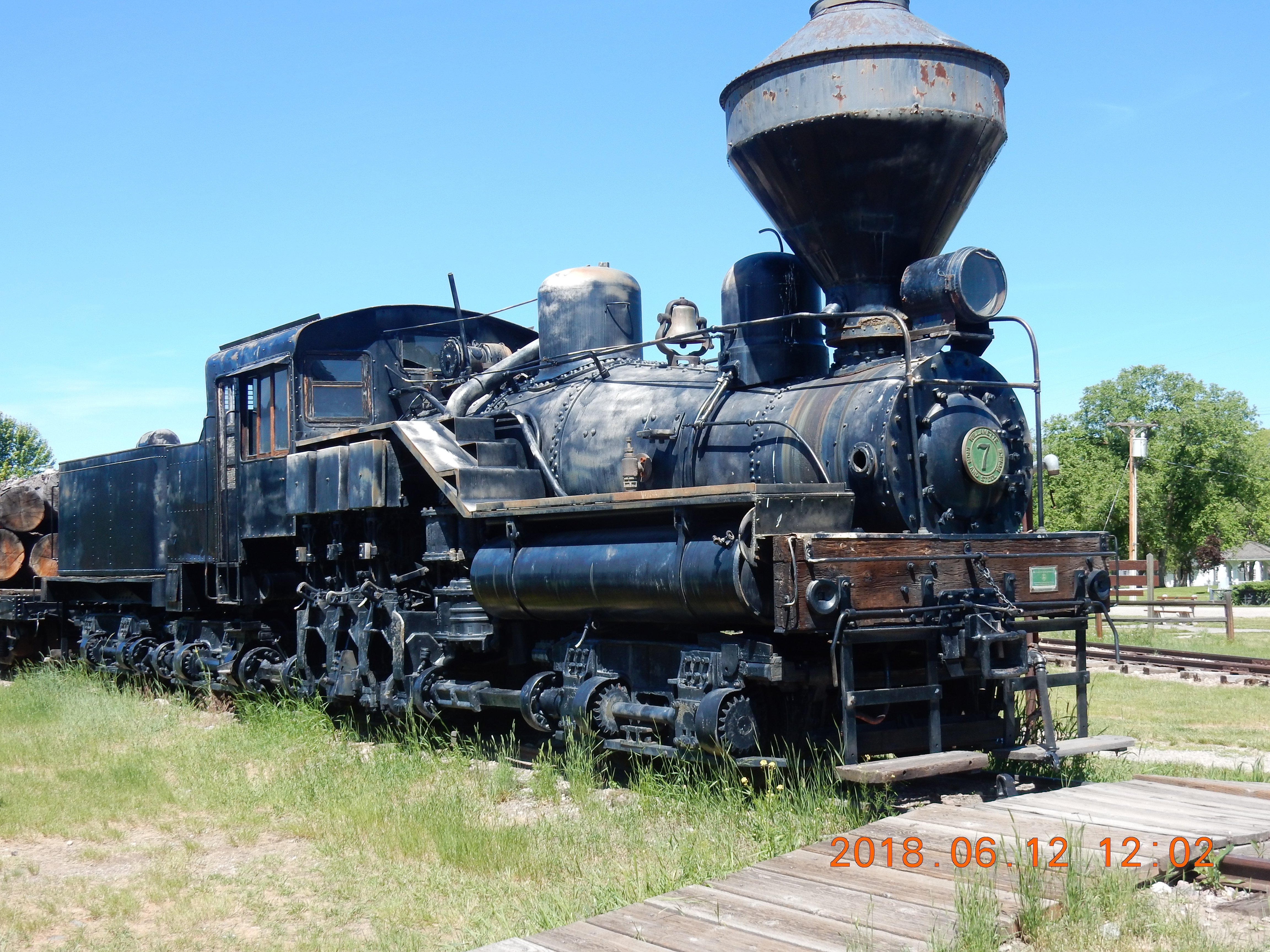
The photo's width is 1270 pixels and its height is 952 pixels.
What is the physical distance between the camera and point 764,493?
688cm

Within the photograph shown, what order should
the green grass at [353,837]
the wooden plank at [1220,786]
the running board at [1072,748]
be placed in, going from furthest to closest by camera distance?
1. the running board at [1072,748]
2. the wooden plank at [1220,786]
3. the green grass at [353,837]

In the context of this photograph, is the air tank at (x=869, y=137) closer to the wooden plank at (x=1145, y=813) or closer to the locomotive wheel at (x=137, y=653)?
the wooden plank at (x=1145, y=813)

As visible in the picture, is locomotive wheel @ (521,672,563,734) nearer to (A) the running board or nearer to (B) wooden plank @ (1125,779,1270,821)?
(A) the running board

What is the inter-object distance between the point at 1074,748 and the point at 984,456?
5.73 ft

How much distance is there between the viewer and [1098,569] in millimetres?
7898

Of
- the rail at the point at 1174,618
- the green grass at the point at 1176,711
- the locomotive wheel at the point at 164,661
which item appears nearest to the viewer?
the green grass at the point at 1176,711

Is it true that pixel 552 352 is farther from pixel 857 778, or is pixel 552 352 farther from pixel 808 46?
pixel 857 778

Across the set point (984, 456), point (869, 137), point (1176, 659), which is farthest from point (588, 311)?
point (1176, 659)

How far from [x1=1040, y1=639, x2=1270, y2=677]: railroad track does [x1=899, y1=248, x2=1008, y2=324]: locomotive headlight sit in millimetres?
8788

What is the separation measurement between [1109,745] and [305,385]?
23.4ft

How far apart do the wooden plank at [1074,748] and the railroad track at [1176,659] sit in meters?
8.14

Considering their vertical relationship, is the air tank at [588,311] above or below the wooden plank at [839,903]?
above

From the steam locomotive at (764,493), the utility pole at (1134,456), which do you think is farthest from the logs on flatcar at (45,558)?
the utility pole at (1134,456)

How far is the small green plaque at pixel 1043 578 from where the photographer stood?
24.6 feet
